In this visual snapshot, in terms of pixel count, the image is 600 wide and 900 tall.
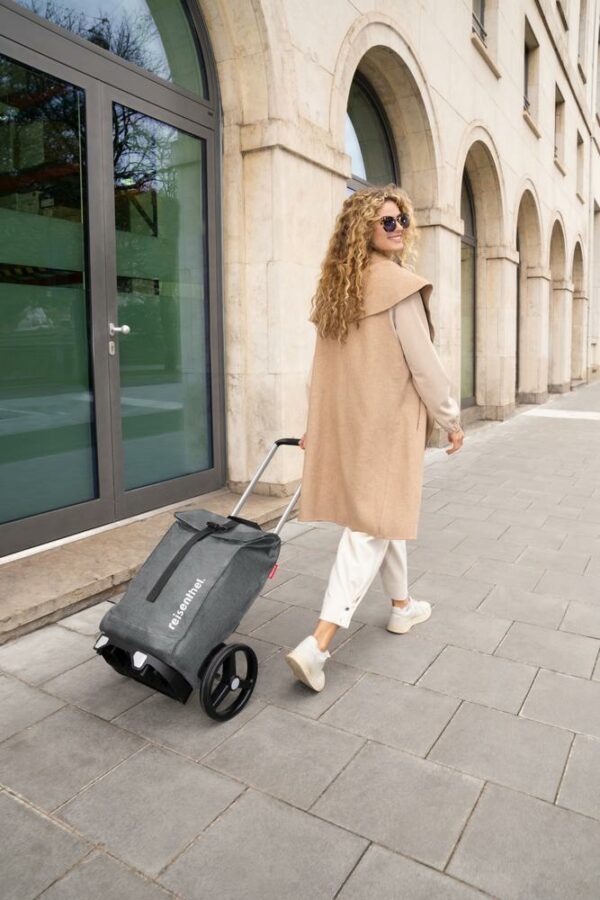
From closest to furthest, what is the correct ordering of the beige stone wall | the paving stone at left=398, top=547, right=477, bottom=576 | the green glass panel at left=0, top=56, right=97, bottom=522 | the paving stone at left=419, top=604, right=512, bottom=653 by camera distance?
the paving stone at left=419, top=604, right=512, bottom=653
the green glass panel at left=0, top=56, right=97, bottom=522
the paving stone at left=398, top=547, right=477, bottom=576
the beige stone wall

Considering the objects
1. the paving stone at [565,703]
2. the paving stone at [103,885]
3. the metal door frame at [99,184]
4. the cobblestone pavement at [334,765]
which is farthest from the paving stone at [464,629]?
the metal door frame at [99,184]

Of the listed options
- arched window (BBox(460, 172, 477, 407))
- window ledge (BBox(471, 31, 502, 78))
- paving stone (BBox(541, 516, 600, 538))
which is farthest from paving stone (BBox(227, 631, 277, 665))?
window ledge (BBox(471, 31, 502, 78))

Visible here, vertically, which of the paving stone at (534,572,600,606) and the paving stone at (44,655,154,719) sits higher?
the paving stone at (534,572,600,606)

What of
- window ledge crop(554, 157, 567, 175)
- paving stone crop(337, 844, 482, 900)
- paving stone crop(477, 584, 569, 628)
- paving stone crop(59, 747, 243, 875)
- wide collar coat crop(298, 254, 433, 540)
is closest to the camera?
paving stone crop(337, 844, 482, 900)

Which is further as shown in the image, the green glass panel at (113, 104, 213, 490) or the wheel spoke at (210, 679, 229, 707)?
Result: the green glass panel at (113, 104, 213, 490)

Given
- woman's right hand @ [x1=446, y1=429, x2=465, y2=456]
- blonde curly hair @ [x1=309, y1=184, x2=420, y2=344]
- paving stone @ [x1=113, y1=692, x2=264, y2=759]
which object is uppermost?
blonde curly hair @ [x1=309, y1=184, x2=420, y2=344]

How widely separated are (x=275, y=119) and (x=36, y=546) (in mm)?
3633

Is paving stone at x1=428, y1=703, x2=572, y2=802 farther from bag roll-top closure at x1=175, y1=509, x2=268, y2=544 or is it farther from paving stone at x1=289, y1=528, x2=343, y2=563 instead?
paving stone at x1=289, y1=528, x2=343, y2=563

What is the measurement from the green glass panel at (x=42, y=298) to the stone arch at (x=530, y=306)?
1286cm

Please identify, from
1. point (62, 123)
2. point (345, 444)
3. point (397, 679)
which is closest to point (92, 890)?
point (397, 679)

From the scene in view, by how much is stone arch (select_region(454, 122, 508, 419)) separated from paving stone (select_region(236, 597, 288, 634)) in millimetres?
9627

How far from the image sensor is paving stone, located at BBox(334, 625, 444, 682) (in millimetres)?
3092

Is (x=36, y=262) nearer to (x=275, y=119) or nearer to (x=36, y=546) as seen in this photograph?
(x=36, y=546)

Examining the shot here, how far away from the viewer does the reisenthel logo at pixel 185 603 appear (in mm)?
2465
